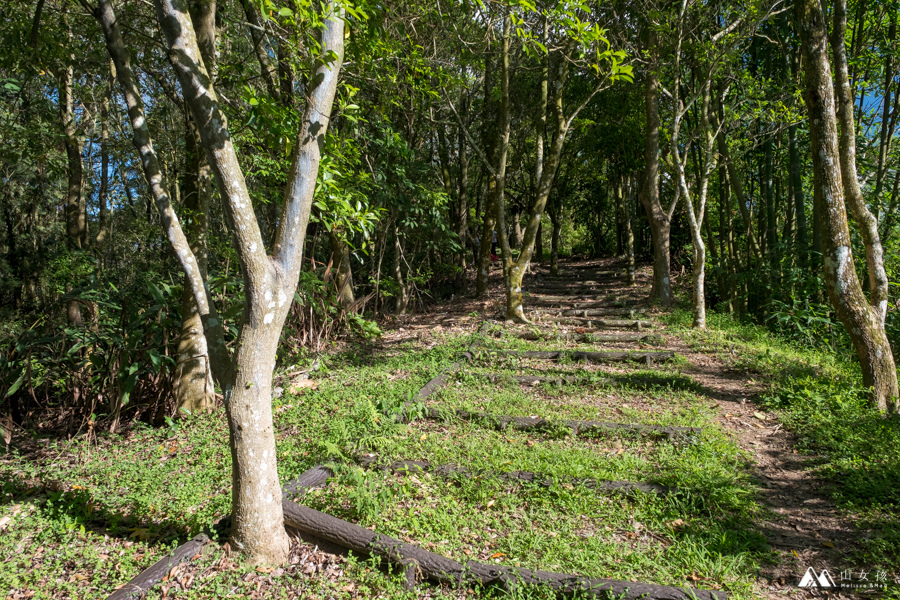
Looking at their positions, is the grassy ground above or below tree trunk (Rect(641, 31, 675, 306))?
below

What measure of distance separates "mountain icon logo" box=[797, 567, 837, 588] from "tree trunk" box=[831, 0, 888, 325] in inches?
132

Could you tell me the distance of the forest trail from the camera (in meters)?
3.19

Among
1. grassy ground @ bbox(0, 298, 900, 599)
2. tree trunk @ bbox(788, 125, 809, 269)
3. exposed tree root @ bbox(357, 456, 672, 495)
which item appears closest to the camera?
grassy ground @ bbox(0, 298, 900, 599)

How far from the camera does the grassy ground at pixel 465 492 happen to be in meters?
3.03

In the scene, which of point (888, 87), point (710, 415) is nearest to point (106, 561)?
point (710, 415)

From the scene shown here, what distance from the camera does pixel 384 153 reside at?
9742 mm

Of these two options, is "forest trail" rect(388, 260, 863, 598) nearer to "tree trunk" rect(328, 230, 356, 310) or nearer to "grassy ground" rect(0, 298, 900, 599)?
"grassy ground" rect(0, 298, 900, 599)

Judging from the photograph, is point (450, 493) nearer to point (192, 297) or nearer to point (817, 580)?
point (817, 580)

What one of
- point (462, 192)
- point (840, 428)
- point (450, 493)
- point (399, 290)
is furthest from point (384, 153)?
point (840, 428)

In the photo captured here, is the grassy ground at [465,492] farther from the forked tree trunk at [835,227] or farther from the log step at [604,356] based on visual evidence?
the log step at [604,356]

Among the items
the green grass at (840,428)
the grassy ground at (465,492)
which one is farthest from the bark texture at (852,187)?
the grassy ground at (465,492)

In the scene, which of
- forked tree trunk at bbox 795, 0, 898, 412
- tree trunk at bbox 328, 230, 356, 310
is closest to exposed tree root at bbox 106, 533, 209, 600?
tree trunk at bbox 328, 230, 356, 310

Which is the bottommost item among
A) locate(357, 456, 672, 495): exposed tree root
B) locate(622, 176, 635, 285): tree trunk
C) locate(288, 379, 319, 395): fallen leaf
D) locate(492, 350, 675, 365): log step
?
locate(357, 456, 672, 495): exposed tree root

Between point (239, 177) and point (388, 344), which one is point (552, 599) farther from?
point (388, 344)
